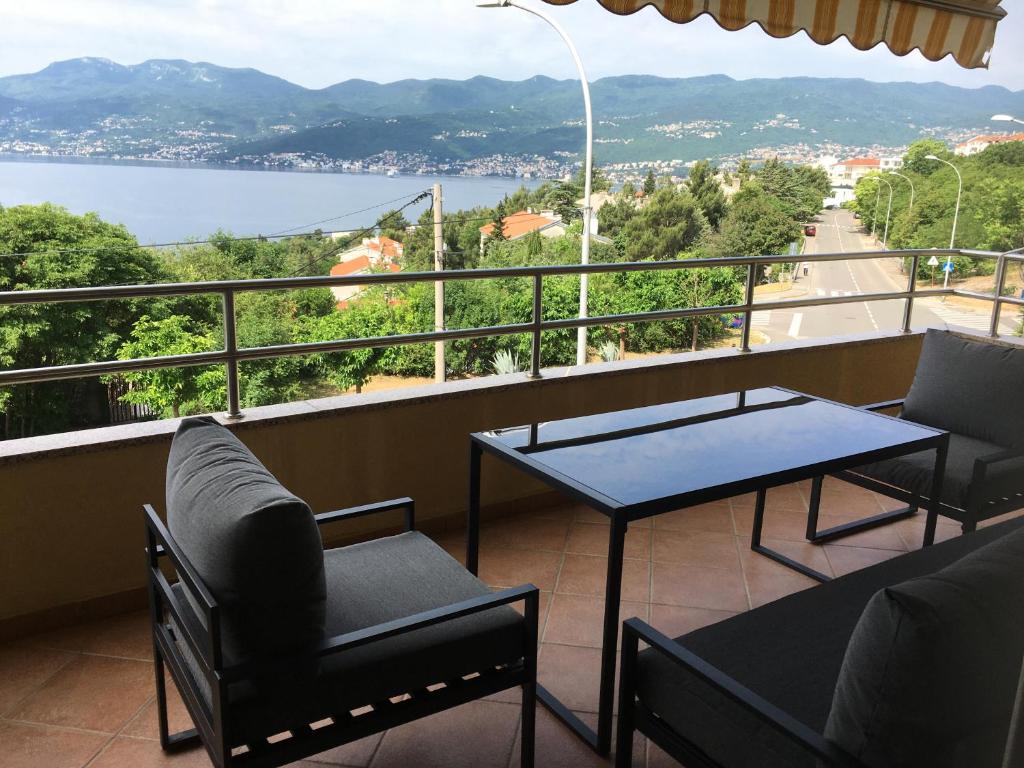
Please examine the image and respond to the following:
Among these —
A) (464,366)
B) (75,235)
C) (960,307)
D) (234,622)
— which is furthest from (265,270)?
(234,622)

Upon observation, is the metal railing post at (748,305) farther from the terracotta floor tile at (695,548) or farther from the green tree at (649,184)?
the green tree at (649,184)

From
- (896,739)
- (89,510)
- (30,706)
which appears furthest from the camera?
(89,510)

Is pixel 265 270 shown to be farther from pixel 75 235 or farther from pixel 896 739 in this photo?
pixel 896 739

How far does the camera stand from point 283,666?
1470 mm

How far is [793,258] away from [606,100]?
41.0 metres

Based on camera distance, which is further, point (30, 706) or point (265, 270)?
point (265, 270)

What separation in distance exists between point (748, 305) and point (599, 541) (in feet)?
4.75

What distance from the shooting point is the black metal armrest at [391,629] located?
4.75 ft

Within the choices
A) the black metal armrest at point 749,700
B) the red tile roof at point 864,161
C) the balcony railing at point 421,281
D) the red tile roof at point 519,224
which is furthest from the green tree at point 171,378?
the black metal armrest at point 749,700

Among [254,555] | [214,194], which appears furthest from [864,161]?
[254,555]

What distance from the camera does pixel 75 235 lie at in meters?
36.3

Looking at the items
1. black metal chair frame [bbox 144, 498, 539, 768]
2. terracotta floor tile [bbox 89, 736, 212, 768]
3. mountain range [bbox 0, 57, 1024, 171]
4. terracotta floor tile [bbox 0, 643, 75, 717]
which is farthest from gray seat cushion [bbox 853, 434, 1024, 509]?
mountain range [bbox 0, 57, 1024, 171]

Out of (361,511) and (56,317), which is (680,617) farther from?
(56,317)

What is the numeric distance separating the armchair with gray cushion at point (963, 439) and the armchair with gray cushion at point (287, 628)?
1.73 m
